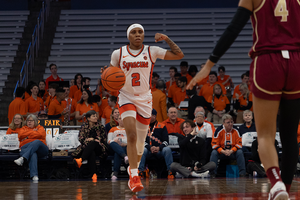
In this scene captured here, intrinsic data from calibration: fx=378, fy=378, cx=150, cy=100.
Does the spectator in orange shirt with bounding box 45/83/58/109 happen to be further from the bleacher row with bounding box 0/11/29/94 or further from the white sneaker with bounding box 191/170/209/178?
the white sneaker with bounding box 191/170/209/178

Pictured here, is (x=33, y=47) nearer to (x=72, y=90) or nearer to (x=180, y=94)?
(x=72, y=90)

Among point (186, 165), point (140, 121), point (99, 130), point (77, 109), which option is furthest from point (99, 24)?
point (140, 121)

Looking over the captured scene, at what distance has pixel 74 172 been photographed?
362 inches

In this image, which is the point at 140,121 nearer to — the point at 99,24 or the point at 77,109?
the point at 77,109

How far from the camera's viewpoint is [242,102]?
10695mm

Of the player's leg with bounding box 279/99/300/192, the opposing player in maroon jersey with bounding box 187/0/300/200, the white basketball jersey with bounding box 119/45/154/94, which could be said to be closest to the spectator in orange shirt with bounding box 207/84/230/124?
the white basketball jersey with bounding box 119/45/154/94

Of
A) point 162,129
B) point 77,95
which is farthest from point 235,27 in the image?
point 77,95

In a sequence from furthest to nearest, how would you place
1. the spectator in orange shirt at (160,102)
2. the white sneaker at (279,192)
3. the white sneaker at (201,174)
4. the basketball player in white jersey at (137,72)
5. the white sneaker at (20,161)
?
1. the spectator in orange shirt at (160,102)
2. the white sneaker at (20,161)
3. the white sneaker at (201,174)
4. the basketball player in white jersey at (137,72)
5. the white sneaker at (279,192)

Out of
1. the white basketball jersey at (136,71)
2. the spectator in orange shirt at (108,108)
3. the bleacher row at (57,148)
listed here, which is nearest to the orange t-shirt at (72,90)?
the spectator in orange shirt at (108,108)

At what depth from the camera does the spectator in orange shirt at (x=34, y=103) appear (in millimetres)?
10826

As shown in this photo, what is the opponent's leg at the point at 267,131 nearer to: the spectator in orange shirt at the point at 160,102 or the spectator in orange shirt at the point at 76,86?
the spectator in orange shirt at the point at 160,102

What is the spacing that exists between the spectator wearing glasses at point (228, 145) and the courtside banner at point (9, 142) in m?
4.58

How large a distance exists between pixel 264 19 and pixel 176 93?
8.24 meters

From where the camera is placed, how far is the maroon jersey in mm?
2775
